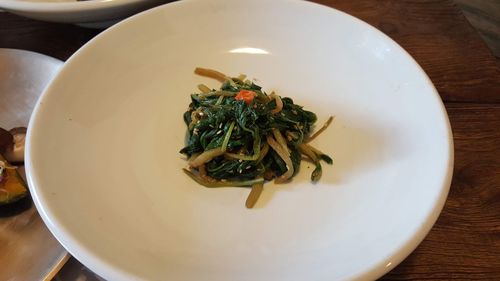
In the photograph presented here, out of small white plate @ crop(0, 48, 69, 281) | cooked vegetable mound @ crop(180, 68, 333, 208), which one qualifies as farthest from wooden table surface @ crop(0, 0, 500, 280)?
cooked vegetable mound @ crop(180, 68, 333, 208)

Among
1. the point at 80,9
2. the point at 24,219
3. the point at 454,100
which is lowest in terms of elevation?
the point at 24,219

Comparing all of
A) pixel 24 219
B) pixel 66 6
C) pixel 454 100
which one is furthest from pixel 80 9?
pixel 454 100

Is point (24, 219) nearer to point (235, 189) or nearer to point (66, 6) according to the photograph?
point (235, 189)

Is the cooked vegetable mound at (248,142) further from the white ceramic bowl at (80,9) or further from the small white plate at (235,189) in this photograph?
the white ceramic bowl at (80,9)

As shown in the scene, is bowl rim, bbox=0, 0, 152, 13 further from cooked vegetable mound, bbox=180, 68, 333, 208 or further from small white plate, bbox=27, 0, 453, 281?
cooked vegetable mound, bbox=180, 68, 333, 208

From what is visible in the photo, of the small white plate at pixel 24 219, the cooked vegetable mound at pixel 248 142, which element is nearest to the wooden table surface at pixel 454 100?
the small white plate at pixel 24 219
